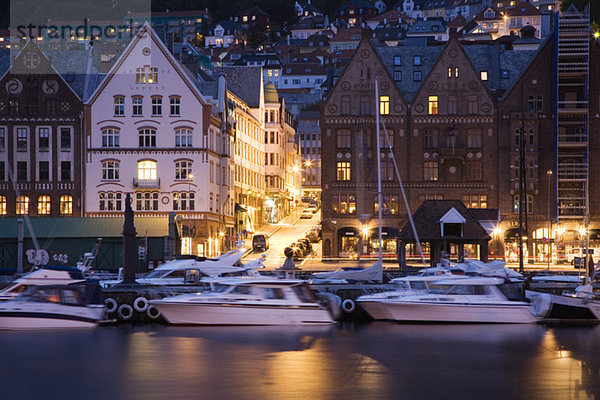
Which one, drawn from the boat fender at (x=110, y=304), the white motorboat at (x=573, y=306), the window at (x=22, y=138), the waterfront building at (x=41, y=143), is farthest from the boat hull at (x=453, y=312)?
the window at (x=22, y=138)

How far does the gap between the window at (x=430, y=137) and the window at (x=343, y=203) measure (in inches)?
374

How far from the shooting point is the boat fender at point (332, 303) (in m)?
58.0

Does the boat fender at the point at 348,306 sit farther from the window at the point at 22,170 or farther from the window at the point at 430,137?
the window at the point at 22,170

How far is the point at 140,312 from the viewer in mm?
57719

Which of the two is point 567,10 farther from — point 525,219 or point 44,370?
point 44,370

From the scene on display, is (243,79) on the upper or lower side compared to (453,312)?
upper

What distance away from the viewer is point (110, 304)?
189 feet

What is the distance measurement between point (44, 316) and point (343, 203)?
6079 cm

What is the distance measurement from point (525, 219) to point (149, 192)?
37575mm

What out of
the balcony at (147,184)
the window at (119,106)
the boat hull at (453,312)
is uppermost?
the window at (119,106)

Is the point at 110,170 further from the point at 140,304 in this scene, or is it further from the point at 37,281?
the point at 37,281

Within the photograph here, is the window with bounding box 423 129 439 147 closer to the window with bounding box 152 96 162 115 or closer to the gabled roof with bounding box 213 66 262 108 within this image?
the window with bounding box 152 96 162 115

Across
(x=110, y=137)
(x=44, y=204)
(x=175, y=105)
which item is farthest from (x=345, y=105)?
(x=44, y=204)

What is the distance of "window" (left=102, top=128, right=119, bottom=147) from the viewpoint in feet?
356
